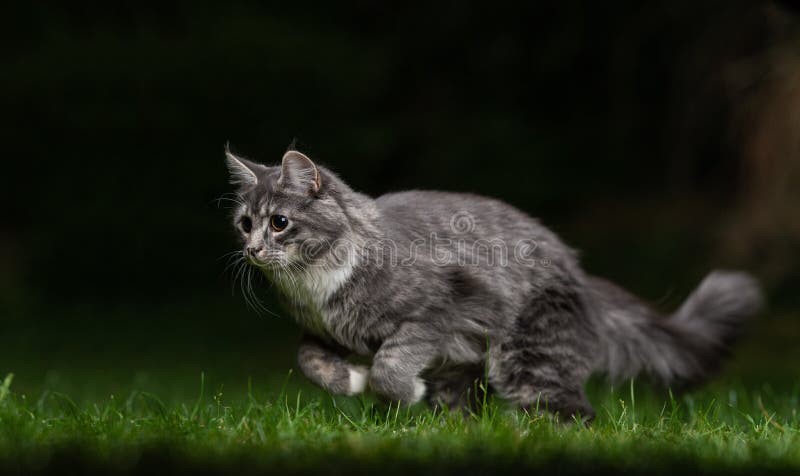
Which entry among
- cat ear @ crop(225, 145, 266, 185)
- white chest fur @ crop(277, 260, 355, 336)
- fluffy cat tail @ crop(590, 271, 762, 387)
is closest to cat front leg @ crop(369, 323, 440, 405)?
white chest fur @ crop(277, 260, 355, 336)

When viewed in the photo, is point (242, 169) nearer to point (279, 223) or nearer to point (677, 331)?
point (279, 223)

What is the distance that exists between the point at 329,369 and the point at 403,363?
0.35 m

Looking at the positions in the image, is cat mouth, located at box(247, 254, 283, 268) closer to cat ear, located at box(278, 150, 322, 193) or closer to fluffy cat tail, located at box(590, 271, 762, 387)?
cat ear, located at box(278, 150, 322, 193)

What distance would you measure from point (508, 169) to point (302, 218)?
5438 millimetres

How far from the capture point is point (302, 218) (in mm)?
4273

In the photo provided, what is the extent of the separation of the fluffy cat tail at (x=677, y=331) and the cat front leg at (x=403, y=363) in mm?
1128

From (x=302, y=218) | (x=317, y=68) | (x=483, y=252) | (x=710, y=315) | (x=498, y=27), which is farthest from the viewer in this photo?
(x=317, y=68)

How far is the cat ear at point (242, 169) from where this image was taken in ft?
14.7

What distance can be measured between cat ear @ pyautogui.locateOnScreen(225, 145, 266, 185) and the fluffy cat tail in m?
1.88

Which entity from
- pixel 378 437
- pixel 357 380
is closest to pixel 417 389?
pixel 357 380

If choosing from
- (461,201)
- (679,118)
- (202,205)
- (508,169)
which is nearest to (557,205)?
(508,169)

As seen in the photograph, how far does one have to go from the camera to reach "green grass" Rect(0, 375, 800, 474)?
9.42 feet

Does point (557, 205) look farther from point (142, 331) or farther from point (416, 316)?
point (416, 316)

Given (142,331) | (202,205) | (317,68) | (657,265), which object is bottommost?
(142,331)
